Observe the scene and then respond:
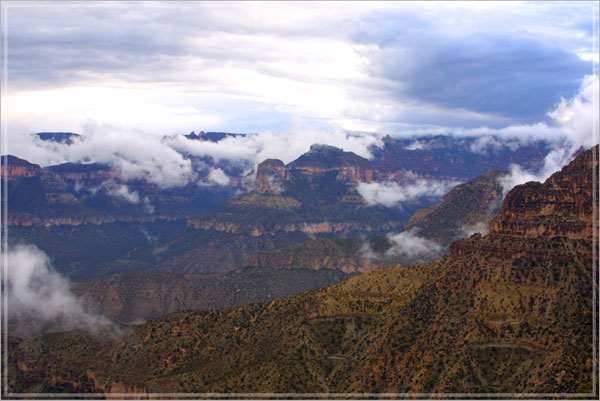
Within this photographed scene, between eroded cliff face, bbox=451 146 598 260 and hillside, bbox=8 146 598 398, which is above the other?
eroded cliff face, bbox=451 146 598 260

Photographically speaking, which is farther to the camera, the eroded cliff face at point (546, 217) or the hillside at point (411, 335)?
the eroded cliff face at point (546, 217)

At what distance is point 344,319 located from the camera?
455 ft

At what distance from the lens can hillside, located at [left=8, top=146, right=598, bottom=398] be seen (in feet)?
377

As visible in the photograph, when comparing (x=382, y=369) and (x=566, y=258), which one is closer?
(x=382, y=369)

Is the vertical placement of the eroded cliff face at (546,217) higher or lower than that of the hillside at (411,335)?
higher

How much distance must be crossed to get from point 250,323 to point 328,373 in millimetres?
23220

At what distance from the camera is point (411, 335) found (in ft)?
413

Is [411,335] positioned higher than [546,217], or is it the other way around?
[546,217]

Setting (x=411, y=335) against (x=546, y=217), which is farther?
(x=546, y=217)

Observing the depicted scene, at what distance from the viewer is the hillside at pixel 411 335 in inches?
4523

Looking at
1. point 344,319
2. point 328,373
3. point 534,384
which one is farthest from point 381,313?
point 534,384

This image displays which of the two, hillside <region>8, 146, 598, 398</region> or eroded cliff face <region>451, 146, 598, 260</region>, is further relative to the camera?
eroded cliff face <region>451, 146, 598, 260</region>

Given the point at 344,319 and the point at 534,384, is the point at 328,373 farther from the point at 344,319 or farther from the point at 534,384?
the point at 534,384

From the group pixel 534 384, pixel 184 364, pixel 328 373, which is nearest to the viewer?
pixel 534 384
